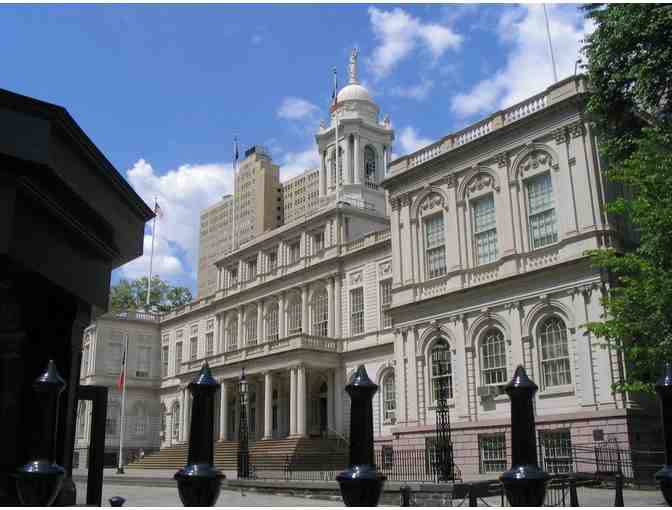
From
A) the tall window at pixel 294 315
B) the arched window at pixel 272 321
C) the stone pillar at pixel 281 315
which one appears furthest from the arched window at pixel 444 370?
the arched window at pixel 272 321

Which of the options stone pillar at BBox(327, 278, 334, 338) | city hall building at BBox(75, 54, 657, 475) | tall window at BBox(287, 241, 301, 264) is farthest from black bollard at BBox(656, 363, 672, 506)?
tall window at BBox(287, 241, 301, 264)

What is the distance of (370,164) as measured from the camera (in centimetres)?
5381

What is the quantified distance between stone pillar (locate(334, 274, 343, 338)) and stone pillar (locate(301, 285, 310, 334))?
2.65 m

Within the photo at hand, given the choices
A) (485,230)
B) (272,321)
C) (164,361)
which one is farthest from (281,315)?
(485,230)

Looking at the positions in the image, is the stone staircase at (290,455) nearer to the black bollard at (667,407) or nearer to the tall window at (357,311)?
the tall window at (357,311)

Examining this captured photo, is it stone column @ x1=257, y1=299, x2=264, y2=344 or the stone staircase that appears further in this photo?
stone column @ x1=257, y1=299, x2=264, y2=344

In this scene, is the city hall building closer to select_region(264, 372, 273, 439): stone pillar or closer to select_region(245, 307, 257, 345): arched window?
select_region(264, 372, 273, 439): stone pillar

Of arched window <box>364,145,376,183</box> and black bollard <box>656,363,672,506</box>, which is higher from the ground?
arched window <box>364,145,376,183</box>

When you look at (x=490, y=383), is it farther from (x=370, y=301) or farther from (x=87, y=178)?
(x=87, y=178)

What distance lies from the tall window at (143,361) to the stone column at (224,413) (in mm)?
16273

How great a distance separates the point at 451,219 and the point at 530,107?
565 cm

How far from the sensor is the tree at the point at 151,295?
77.4 metres

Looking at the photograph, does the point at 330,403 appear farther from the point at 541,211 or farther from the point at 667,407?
the point at 667,407

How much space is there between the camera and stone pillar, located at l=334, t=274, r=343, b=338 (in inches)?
1644
